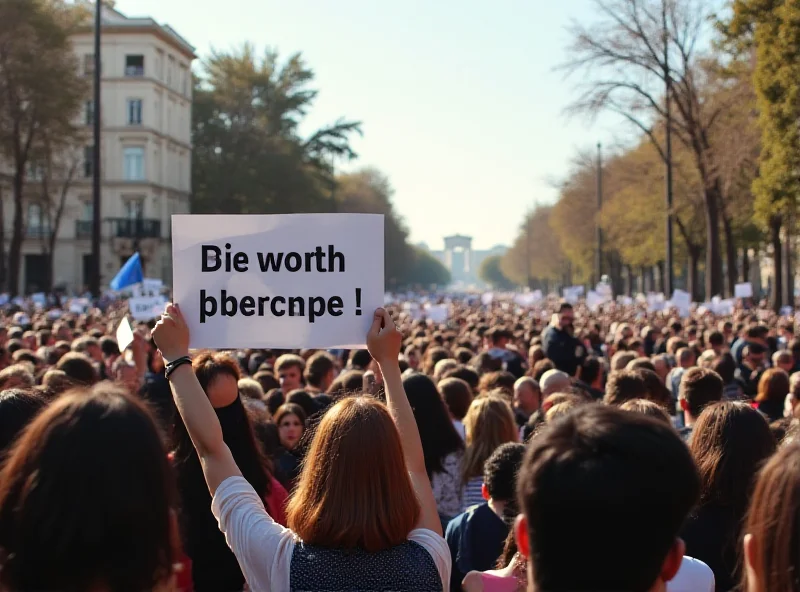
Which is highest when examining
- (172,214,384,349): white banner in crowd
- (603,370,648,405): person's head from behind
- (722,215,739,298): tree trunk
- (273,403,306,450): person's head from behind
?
(722,215,739,298): tree trunk

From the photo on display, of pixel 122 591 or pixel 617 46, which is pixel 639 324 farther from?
pixel 122 591

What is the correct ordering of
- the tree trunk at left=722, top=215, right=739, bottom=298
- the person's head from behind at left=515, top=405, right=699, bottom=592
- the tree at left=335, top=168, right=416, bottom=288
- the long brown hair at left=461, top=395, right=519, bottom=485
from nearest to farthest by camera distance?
the person's head from behind at left=515, top=405, right=699, bottom=592, the long brown hair at left=461, top=395, right=519, bottom=485, the tree trunk at left=722, top=215, right=739, bottom=298, the tree at left=335, top=168, right=416, bottom=288

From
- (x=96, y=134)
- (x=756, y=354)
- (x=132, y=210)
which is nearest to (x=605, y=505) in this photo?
(x=756, y=354)

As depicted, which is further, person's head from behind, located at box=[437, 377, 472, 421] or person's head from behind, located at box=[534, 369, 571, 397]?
person's head from behind, located at box=[534, 369, 571, 397]

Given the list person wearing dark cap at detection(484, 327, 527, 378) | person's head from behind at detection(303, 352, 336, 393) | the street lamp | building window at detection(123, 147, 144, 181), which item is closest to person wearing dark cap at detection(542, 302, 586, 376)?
person wearing dark cap at detection(484, 327, 527, 378)

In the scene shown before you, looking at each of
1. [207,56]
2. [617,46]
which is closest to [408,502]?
[617,46]

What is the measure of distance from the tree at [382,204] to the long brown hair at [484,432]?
300ft

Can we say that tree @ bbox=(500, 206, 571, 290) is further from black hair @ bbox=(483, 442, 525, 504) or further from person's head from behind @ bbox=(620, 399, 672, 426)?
black hair @ bbox=(483, 442, 525, 504)

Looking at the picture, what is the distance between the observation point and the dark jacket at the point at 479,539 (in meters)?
5.01

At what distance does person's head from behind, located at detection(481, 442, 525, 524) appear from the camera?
4.92 metres

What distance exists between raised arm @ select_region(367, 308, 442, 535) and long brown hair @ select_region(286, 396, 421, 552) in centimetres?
22

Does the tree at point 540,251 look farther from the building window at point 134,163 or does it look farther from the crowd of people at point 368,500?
the crowd of people at point 368,500

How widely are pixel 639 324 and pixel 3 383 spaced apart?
72.1 ft

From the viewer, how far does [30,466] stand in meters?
2.38
